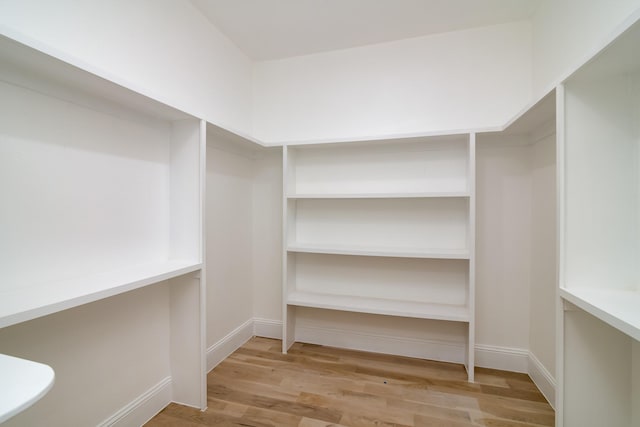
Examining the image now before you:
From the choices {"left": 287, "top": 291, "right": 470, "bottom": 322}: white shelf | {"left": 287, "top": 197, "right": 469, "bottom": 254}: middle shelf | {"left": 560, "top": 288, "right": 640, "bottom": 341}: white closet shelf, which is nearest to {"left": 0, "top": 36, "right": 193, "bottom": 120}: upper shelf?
{"left": 287, "top": 197, "right": 469, "bottom": 254}: middle shelf

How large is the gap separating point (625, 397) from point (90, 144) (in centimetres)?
277

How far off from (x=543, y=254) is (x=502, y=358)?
91cm

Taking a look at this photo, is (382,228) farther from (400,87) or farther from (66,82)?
(66,82)

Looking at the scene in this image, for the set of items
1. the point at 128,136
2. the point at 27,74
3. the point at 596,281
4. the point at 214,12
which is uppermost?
the point at 214,12

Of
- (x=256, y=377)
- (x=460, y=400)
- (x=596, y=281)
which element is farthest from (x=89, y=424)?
(x=596, y=281)

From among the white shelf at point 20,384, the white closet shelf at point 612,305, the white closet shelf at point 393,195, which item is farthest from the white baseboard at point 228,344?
the white closet shelf at point 612,305

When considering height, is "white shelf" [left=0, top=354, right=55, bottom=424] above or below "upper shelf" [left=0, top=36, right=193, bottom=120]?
below

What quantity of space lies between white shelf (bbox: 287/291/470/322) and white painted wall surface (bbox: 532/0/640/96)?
1.57 metres

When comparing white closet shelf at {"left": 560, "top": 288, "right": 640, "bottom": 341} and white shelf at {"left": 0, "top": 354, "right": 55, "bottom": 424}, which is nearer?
white shelf at {"left": 0, "top": 354, "right": 55, "bottom": 424}

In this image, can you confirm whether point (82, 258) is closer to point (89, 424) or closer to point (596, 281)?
point (89, 424)

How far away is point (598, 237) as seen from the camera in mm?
1235

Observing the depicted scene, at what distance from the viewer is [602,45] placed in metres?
0.99

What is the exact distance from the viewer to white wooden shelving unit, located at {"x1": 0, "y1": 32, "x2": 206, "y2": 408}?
43.1 inches

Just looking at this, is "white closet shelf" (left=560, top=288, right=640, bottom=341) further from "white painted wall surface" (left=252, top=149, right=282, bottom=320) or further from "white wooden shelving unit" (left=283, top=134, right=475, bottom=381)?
"white painted wall surface" (left=252, top=149, right=282, bottom=320)
